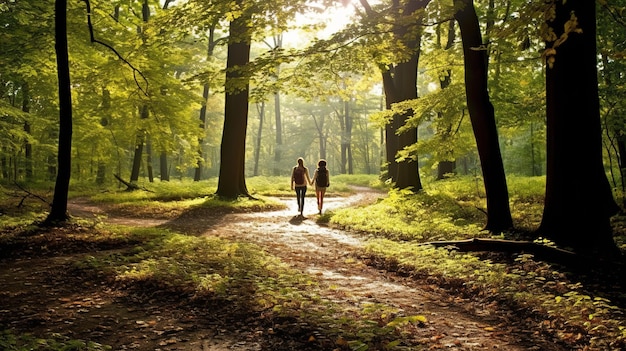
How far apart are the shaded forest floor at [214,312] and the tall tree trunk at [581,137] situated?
2.71 m

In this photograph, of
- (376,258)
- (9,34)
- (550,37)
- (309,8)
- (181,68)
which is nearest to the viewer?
(550,37)

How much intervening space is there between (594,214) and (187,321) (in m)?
6.41

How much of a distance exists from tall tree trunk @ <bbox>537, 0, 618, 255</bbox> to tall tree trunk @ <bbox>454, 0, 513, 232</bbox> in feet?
6.90

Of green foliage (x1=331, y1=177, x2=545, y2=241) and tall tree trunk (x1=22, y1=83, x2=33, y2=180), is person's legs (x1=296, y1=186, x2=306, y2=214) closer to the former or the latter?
green foliage (x1=331, y1=177, x2=545, y2=241)

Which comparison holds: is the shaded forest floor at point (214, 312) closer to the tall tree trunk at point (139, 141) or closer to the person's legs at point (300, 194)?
the person's legs at point (300, 194)

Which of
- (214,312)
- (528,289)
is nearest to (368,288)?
(528,289)

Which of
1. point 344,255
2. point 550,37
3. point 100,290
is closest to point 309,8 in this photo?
point 344,255

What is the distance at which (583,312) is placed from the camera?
441 centimetres

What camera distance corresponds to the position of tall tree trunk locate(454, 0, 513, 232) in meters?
8.88

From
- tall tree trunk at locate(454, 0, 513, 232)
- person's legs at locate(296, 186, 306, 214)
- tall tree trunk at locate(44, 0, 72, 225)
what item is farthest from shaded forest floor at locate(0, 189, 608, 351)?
person's legs at locate(296, 186, 306, 214)

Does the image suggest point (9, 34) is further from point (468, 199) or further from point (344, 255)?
point (468, 199)

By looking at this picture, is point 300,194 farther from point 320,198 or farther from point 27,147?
point 27,147

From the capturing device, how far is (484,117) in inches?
351

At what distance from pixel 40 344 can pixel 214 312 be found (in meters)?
1.81
